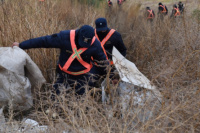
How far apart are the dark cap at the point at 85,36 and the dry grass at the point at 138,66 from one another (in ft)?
2.02

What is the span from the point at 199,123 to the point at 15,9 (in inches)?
124

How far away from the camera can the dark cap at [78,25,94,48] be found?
235 cm

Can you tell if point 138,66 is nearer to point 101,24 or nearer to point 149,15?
point 101,24

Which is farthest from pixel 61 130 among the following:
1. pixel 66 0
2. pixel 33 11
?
pixel 66 0

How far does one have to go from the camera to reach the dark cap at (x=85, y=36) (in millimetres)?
2348

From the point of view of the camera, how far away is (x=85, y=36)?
235 centimetres

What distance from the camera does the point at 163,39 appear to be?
4383 mm

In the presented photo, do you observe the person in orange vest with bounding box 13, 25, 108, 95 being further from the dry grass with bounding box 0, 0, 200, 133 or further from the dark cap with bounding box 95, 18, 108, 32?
the dark cap with bounding box 95, 18, 108, 32

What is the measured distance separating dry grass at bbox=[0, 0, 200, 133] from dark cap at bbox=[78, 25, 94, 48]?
2.02ft

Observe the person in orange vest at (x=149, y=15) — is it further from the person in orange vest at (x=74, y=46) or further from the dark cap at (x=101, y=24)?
the person in orange vest at (x=74, y=46)

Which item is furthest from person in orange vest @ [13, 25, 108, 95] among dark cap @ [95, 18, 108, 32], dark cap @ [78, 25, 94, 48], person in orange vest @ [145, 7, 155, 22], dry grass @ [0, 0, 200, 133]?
person in orange vest @ [145, 7, 155, 22]

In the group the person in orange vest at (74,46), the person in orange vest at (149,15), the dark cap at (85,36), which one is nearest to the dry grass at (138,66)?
the person in orange vest at (74,46)

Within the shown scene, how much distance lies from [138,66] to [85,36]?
6.08 ft

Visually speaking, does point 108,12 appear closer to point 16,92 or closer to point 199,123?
point 16,92
